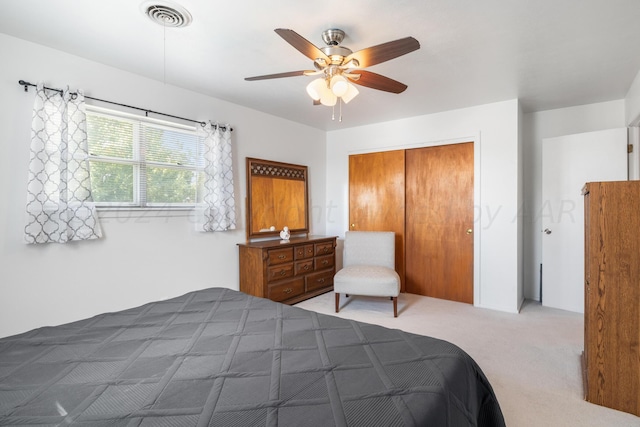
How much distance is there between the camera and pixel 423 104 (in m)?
3.74

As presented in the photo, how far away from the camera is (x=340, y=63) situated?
205 centimetres

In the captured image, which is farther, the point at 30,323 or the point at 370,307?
the point at 370,307

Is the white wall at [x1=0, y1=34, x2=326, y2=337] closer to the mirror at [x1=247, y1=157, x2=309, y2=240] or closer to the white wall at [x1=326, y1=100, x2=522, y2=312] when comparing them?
the mirror at [x1=247, y1=157, x2=309, y2=240]

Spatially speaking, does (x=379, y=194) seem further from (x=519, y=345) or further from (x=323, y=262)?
(x=519, y=345)

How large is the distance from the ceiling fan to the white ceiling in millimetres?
208

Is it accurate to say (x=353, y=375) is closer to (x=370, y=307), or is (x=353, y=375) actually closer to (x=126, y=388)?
(x=126, y=388)

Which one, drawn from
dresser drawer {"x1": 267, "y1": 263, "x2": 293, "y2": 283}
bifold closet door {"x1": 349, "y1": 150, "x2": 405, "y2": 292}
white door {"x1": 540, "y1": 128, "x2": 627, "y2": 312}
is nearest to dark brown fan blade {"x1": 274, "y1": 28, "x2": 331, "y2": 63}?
dresser drawer {"x1": 267, "y1": 263, "x2": 293, "y2": 283}

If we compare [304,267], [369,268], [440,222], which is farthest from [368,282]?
[440,222]

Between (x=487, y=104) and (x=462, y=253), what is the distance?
6.11ft

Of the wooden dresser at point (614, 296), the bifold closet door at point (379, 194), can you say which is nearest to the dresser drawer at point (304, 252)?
the bifold closet door at point (379, 194)

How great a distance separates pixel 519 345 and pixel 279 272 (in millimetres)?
2470

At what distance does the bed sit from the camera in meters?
0.91

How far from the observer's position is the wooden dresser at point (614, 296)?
1.83 meters

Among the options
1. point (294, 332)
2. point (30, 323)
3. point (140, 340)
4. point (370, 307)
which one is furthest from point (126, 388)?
point (370, 307)
